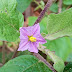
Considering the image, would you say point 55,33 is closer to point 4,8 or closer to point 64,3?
point 4,8

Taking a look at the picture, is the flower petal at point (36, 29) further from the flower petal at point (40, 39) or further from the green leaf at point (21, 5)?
the green leaf at point (21, 5)

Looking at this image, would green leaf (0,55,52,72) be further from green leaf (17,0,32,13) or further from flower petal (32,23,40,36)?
green leaf (17,0,32,13)

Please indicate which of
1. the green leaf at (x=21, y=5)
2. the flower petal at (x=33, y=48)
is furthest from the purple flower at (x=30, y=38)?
the green leaf at (x=21, y=5)

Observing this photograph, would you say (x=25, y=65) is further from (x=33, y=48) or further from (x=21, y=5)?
(x=21, y=5)

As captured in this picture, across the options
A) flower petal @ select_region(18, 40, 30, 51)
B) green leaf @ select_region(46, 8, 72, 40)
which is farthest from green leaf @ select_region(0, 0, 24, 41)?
green leaf @ select_region(46, 8, 72, 40)

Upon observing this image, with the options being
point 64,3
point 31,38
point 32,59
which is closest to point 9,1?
point 31,38

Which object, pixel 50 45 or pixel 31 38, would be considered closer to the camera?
pixel 31 38
